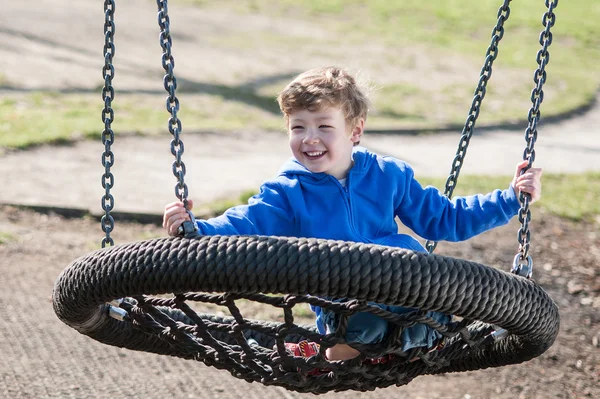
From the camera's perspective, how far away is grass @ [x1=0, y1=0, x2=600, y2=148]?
846 cm

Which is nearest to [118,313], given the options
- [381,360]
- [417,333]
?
[381,360]

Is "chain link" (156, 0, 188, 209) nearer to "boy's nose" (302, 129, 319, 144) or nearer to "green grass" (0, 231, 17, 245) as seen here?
"boy's nose" (302, 129, 319, 144)

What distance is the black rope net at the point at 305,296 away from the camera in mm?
2109

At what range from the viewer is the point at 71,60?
1057 centimetres

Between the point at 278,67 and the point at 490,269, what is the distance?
9.83 meters

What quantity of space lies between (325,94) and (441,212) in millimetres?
588

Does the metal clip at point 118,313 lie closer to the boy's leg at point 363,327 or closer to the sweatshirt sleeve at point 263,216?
the sweatshirt sleeve at point 263,216

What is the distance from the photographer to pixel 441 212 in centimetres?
299

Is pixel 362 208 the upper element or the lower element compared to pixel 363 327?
upper

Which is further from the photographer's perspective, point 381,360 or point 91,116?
point 91,116

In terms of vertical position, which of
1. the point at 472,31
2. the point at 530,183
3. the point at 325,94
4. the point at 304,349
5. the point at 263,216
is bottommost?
the point at 304,349

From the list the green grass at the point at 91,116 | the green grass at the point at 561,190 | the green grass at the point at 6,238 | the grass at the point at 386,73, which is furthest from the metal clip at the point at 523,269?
the green grass at the point at 91,116

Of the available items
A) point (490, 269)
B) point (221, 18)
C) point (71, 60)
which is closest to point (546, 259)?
point (490, 269)

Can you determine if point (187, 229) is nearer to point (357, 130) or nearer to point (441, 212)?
point (357, 130)
